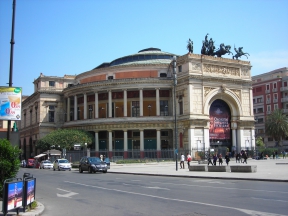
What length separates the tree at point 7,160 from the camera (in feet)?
42.0

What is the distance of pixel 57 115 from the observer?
75.1 metres

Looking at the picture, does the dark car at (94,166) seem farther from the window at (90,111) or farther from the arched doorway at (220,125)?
the window at (90,111)

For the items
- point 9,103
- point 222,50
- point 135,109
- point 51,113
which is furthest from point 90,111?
point 9,103

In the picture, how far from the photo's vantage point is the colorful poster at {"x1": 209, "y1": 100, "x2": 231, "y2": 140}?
206 ft

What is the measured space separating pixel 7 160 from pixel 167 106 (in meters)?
53.3

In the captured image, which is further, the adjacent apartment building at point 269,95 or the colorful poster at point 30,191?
the adjacent apartment building at point 269,95

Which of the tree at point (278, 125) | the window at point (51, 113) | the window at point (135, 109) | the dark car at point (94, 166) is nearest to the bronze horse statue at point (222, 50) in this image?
the window at point (135, 109)

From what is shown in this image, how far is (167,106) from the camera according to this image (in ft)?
215

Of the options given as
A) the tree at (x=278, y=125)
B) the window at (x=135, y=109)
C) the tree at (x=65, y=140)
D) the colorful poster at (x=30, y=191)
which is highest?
the window at (x=135, y=109)

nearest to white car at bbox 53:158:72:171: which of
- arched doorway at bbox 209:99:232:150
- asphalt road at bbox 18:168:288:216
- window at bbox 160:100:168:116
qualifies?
window at bbox 160:100:168:116

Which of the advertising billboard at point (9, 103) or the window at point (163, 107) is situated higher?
the window at point (163, 107)

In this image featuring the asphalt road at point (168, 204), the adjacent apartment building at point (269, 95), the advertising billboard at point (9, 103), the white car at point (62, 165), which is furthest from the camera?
the adjacent apartment building at point (269, 95)

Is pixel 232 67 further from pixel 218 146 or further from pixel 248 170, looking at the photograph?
pixel 248 170

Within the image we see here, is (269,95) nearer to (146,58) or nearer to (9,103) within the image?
(146,58)
